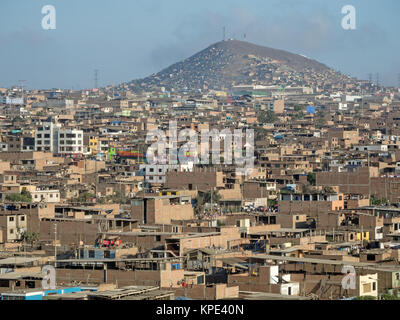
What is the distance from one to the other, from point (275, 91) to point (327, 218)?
420 feet

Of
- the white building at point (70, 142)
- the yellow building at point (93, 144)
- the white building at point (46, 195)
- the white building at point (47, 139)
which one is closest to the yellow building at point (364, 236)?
the white building at point (46, 195)

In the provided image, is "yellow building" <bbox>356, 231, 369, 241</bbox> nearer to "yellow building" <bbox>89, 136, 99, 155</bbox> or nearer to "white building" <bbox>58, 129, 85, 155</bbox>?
"white building" <bbox>58, 129, 85, 155</bbox>

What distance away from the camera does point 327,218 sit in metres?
28.5

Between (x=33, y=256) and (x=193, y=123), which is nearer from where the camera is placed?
(x=33, y=256)

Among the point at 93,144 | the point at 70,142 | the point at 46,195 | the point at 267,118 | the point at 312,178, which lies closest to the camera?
the point at 46,195

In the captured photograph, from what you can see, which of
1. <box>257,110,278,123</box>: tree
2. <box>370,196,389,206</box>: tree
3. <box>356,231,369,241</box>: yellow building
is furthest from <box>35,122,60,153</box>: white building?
<box>356,231,369,241</box>: yellow building

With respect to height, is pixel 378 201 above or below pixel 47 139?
below

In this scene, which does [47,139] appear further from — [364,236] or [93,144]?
[364,236]

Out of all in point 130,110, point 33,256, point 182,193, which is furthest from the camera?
point 130,110

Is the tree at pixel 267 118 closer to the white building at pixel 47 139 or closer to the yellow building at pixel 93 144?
the yellow building at pixel 93 144

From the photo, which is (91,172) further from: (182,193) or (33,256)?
(33,256)

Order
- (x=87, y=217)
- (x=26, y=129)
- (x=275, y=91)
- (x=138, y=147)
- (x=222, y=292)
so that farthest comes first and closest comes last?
(x=275, y=91)
(x=26, y=129)
(x=138, y=147)
(x=87, y=217)
(x=222, y=292)

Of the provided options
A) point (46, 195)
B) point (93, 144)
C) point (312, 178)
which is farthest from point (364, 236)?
point (93, 144)
